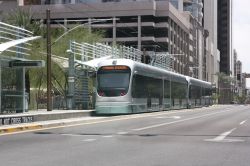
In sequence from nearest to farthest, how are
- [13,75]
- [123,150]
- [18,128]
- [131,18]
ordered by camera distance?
[123,150], [18,128], [13,75], [131,18]

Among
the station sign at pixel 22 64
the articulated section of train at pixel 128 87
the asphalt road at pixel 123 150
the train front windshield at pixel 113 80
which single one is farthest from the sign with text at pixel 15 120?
the train front windshield at pixel 113 80

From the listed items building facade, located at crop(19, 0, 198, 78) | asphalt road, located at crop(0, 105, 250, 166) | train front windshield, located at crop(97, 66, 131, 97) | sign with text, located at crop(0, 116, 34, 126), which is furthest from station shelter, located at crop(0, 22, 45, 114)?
building facade, located at crop(19, 0, 198, 78)

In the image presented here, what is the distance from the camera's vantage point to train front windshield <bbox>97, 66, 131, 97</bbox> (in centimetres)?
3541

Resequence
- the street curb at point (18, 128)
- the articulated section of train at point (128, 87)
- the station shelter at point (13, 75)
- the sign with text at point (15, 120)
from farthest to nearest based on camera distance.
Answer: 1. the articulated section of train at point (128, 87)
2. the station shelter at point (13, 75)
3. the sign with text at point (15, 120)
4. the street curb at point (18, 128)

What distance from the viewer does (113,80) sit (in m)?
35.8

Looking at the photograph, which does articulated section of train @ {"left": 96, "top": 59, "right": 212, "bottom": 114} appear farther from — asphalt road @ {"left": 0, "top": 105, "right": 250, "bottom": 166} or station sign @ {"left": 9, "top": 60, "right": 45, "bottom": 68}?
asphalt road @ {"left": 0, "top": 105, "right": 250, "bottom": 166}

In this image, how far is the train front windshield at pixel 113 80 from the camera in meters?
35.4

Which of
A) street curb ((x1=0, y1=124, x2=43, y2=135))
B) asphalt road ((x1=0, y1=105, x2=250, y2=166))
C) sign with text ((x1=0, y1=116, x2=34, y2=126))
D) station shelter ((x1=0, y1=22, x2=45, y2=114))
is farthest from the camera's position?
station shelter ((x1=0, y1=22, x2=45, y2=114))

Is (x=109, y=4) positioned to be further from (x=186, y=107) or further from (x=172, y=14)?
(x=186, y=107)

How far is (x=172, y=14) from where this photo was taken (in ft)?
453

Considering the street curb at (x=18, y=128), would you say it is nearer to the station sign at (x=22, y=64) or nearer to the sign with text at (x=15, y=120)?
the sign with text at (x=15, y=120)

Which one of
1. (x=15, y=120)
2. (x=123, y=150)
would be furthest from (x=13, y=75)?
(x=123, y=150)

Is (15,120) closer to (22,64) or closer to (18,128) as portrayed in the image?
(18,128)

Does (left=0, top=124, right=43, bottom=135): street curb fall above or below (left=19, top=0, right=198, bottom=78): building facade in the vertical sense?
below
